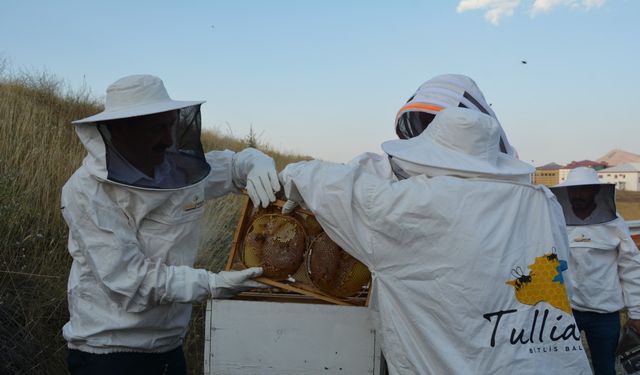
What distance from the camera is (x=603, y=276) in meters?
4.05

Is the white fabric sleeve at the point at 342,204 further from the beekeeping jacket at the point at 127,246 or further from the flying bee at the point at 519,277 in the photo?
the beekeeping jacket at the point at 127,246

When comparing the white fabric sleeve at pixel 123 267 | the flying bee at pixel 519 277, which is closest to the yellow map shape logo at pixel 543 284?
the flying bee at pixel 519 277

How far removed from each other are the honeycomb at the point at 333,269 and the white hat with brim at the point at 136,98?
88cm

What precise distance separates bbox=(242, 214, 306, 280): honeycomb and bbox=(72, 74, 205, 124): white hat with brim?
2.13 ft

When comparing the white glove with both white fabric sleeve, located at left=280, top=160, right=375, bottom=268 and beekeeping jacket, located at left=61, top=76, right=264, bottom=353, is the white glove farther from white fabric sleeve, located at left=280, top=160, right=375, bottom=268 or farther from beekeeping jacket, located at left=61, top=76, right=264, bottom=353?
white fabric sleeve, located at left=280, top=160, right=375, bottom=268

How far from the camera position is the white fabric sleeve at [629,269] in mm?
4035

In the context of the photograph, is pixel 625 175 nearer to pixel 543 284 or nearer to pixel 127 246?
pixel 543 284

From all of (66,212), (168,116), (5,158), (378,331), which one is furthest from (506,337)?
(5,158)

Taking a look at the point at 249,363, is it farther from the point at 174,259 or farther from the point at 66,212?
the point at 66,212

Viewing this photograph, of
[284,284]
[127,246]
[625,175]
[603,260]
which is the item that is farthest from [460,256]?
[625,175]

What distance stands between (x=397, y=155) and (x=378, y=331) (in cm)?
70

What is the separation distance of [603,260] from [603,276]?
0.12m

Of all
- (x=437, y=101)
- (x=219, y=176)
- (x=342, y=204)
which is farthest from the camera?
(x=437, y=101)

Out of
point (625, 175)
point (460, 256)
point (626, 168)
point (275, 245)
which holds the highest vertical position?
point (460, 256)
